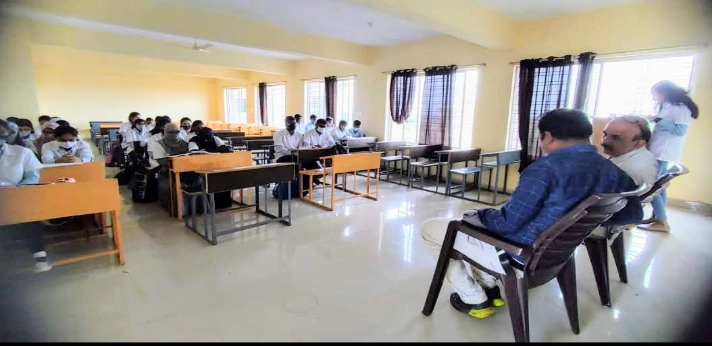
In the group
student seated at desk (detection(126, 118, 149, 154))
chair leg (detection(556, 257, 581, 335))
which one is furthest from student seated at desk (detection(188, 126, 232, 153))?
chair leg (detection(556, 257, 581, 335))

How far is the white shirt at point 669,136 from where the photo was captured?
9.66ft

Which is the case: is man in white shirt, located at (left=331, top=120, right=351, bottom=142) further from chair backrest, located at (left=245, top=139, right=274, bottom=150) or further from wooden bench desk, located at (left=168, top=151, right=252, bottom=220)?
wooden bench desk, located at (left=168, top=151, right=252, bottom=220)

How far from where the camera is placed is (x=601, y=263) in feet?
6.73

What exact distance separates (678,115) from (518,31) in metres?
2.43

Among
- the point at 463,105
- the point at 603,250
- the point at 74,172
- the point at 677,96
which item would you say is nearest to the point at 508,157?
the point at 463,105

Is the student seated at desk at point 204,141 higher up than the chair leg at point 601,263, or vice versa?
the student seated at desk at point 204,141

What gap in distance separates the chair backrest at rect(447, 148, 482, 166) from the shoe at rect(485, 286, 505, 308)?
2.89 meters

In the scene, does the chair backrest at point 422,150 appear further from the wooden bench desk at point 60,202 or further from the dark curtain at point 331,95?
the wooden bench desk at point 60,202

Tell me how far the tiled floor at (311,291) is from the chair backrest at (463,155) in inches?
73.1

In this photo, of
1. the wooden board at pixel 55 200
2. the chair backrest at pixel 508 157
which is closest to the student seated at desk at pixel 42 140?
the wooden board at pixel 55 200

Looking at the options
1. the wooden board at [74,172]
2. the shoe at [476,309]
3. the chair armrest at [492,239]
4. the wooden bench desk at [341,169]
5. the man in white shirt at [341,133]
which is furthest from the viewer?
the man in white shirt at [341,133]

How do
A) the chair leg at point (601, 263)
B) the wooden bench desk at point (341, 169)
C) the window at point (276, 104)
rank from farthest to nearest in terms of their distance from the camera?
the window at point (276, 104) → the wooden bench desk at point (341, 169) → the chair leg at point (601, 263)

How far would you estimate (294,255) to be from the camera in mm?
2723

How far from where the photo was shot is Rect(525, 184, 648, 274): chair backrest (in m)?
1.30
